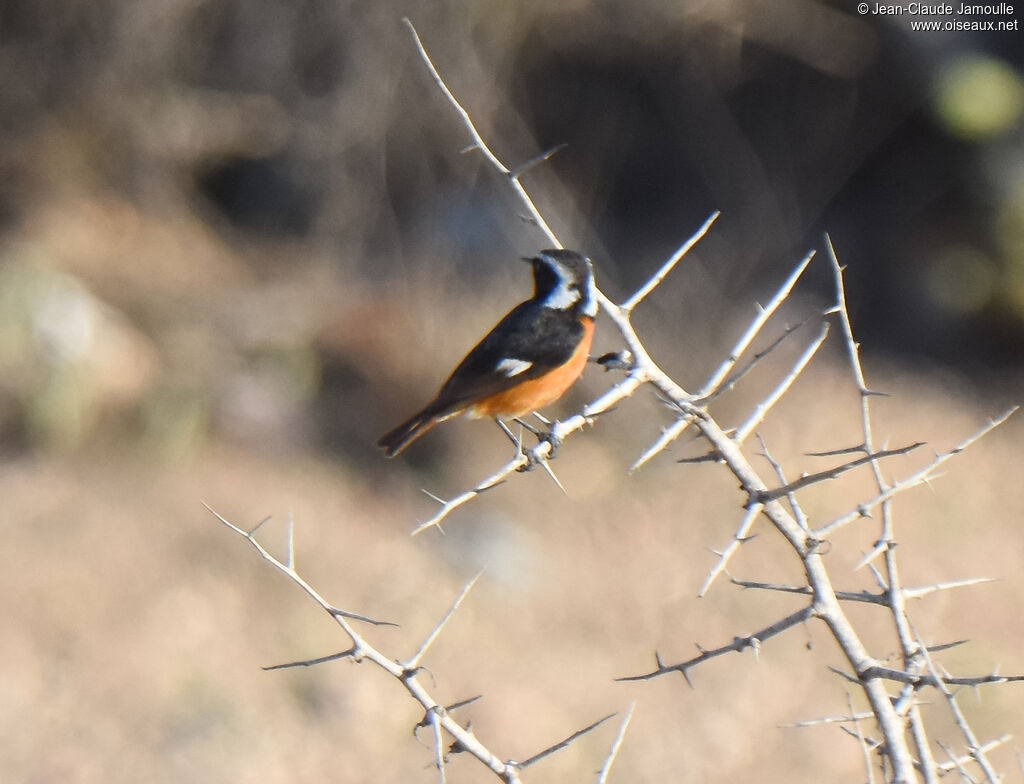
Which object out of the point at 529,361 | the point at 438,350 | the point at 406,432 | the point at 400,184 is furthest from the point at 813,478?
the point at 400,184

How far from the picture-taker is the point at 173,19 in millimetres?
11398

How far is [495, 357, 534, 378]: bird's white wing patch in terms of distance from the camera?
5.29 meters

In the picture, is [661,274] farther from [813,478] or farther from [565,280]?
[565,280]

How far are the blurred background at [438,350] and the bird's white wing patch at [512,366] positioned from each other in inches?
102

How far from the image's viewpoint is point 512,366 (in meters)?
5.31

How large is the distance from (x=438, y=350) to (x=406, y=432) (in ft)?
17.3

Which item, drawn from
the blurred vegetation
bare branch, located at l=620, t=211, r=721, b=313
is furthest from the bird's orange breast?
the blurred vegetation

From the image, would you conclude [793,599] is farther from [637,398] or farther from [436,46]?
[436,46]

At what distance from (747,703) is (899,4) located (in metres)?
7.70

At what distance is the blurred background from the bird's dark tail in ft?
8.94

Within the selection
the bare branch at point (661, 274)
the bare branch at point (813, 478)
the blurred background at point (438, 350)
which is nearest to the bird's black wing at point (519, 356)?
the bare branch at point (661, 274)

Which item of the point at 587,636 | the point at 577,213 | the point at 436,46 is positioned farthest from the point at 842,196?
the point at 587,636

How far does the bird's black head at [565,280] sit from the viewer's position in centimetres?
536

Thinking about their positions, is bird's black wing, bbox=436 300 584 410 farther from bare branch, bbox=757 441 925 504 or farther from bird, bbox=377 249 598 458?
bare branch, bbox=757 441 925 504
